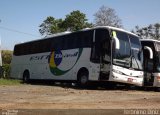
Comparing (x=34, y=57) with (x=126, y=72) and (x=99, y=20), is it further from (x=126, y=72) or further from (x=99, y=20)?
(x=99, y=20)

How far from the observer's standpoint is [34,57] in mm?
28562

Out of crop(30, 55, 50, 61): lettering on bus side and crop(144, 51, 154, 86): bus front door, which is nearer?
crop(144, 51, 154, 86): bus front door

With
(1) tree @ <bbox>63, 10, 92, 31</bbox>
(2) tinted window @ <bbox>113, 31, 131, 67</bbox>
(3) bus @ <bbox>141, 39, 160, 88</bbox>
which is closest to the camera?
(2) tinted window @ <bbox>113, 31, 131, 67</bbox>

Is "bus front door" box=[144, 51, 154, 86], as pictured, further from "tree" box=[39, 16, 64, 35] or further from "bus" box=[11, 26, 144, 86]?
"tree" box=[39, 16, 64, 35]

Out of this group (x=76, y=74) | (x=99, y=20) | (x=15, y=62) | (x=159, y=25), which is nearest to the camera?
(x=76, y=74)

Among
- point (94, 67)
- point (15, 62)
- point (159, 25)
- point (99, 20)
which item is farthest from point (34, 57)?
point (159, 25)

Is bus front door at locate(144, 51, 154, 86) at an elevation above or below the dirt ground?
above

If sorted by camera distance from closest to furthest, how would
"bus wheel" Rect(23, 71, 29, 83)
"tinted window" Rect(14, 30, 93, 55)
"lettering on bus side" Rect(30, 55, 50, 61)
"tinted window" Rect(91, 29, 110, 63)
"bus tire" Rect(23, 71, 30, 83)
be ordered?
"tinted window" Rect(91, 29, 110, 63), "tinted window" Rect(14, 30, 93, 55), "lettering on bus side" Rect(30, 55, 50, 61), "bus tire" Rect(23, 71, 30, 83), "bus wheel" Rect(23, 71, 29, 83)

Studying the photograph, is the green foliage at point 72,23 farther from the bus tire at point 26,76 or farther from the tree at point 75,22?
the bus tire at point 26,76

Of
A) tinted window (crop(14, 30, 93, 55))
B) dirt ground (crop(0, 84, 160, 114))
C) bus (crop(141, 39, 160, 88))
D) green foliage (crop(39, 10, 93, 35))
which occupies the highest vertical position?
green foliage (crop(39, 10, 93, 35))

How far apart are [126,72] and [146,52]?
3.32 meters

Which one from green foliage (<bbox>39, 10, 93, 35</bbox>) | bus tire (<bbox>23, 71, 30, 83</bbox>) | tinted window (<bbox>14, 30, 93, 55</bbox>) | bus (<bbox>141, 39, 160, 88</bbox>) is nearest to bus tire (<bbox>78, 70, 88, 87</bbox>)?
tinted window (<bbox>14, 30, 93, 55</bbox>)

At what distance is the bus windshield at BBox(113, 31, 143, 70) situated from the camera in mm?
20575

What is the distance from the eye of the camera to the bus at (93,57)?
20547 mm
